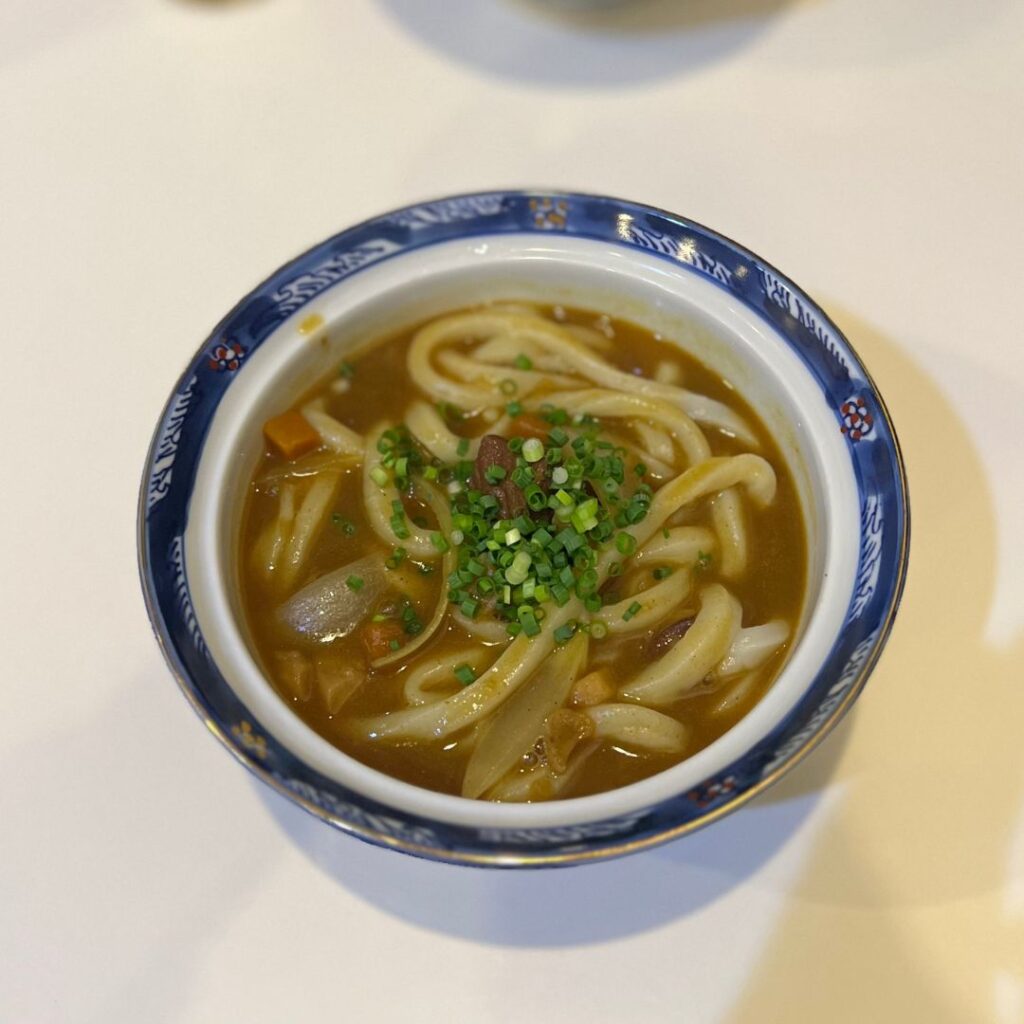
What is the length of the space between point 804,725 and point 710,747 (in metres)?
0.20

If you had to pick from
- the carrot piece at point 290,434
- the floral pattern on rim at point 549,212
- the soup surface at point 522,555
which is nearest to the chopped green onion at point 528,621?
the soup surface at point 522,555

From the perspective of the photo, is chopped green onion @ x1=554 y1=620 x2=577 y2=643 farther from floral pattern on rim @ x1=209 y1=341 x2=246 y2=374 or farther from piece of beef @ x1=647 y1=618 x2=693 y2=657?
floral pattern on rim @ x1=209 y1=341 x2=246 y2=374

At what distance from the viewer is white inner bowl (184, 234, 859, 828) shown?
1920 millimetres

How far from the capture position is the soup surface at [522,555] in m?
2.31

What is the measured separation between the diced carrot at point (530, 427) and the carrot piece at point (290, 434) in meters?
0.58

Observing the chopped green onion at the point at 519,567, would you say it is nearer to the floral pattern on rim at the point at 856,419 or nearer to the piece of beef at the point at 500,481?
the piece of beef at the point at 500,481

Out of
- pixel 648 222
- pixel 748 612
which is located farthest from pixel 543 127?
pixel 748 612

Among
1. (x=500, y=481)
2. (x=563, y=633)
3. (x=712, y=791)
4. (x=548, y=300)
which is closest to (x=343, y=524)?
(x=500, y=481)

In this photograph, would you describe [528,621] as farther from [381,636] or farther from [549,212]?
[549,212]

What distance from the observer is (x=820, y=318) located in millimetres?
2340

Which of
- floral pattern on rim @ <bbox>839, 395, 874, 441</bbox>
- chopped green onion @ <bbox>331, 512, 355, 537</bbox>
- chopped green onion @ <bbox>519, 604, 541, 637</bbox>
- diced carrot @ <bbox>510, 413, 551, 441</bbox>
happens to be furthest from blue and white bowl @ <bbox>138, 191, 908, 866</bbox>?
chopped green onion @ <bbox>519, 604, 541, 637</bbox>

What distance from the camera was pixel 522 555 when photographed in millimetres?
2338

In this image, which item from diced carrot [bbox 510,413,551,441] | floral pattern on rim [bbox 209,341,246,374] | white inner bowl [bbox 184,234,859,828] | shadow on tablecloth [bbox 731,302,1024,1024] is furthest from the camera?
diced carrot [bbox 510,413,551,441]

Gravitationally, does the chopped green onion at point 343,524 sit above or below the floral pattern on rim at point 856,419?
above
